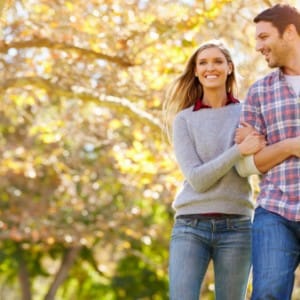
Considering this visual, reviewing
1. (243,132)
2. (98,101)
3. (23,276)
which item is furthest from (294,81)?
(23,276)

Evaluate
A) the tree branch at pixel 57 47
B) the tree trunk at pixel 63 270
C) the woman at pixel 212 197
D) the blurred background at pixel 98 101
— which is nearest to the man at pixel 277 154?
the woman at pixel 212 197

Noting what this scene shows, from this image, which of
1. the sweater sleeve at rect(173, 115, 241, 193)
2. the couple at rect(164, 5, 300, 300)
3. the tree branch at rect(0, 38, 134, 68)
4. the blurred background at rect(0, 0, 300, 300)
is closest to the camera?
the couple at rect(164, 5, 300, 300)

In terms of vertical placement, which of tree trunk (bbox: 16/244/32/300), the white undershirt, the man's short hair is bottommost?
tree trunk (bbox: 16/244/32/300)

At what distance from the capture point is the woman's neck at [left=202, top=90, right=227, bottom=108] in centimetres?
489

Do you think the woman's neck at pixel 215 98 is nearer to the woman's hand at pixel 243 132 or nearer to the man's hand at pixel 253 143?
the woman's hand at pixel 243 132

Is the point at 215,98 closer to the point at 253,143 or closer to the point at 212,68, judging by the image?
the point at 212,68

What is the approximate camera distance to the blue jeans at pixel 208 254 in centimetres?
455

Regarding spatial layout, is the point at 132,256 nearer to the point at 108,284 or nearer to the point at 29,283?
the point at 108,284

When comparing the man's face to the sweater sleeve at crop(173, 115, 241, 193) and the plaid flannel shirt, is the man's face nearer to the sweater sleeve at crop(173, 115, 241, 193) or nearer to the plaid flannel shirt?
the plaid flannel shirt

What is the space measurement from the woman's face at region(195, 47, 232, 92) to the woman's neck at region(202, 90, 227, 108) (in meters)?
0.03

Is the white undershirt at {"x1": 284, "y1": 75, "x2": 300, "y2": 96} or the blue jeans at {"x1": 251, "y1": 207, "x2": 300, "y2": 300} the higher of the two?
the white undershirt at {"x1": 284, "y1": 75, "x2": 300, "y2": 96}

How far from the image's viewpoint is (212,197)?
462 centimetres

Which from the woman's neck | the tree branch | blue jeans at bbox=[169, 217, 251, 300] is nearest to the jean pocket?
blue jeans at bbox=[169, 217, 251, 300]

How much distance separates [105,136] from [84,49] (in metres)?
4.34
